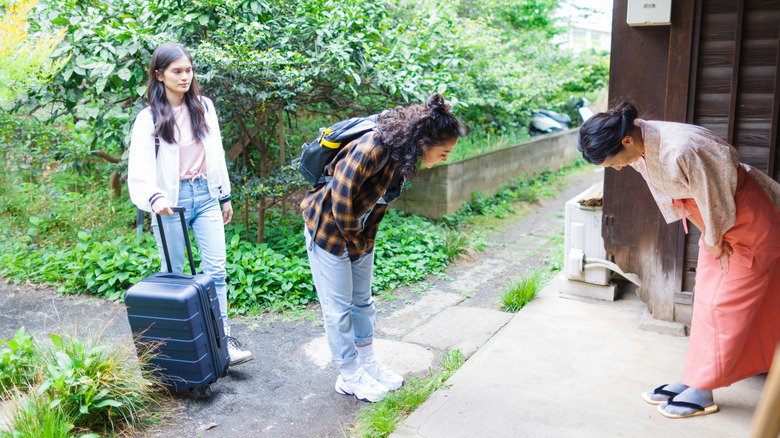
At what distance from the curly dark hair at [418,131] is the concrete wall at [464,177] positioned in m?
4.08

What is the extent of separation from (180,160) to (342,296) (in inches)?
49.2

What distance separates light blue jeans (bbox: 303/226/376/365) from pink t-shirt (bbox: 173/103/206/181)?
0.83 metres

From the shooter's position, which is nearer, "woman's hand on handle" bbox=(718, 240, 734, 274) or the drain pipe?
"woman's hand on handle" bbox=(718, 240, 734, 274)

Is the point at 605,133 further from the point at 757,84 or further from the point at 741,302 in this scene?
the point at 757,84

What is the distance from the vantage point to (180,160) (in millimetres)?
3254

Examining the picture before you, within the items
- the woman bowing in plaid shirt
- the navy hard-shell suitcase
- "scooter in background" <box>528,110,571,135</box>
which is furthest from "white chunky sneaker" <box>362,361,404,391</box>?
"scooter in background" <box>528,110,571,135</box>

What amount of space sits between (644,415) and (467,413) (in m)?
0.84

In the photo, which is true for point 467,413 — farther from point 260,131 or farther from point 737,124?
point 260,131

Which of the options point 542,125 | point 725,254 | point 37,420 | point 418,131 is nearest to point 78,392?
point 37,420

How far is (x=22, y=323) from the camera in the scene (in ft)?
13.7

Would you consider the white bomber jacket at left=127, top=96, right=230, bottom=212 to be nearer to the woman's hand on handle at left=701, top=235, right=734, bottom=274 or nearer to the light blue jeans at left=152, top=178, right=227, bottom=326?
the light blue jeans at left=152, top=178, right=227, bottom=326

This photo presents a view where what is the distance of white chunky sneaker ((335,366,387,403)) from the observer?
9.86ft

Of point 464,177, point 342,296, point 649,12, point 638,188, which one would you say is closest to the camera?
point 342,296

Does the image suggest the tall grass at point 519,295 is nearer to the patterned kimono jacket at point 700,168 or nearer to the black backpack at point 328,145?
the patterned kimono jacket at point 700,168
